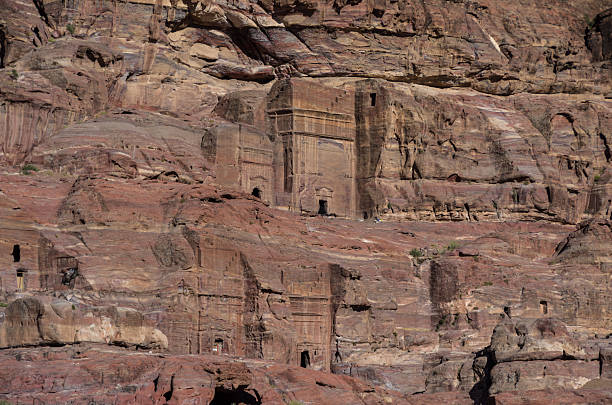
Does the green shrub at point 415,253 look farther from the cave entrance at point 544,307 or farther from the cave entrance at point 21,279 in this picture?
the cave entrance at point 21,279

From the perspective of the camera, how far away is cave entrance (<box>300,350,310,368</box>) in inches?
3056

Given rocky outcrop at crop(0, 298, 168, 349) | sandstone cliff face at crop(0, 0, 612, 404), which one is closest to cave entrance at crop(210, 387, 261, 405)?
sandstone cliff face at crop(0, 0, 612, 404)

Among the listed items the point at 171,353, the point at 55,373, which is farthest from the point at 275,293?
the point at 55,373

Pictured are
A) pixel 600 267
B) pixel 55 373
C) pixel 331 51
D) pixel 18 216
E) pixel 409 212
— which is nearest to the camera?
pixel 55 373

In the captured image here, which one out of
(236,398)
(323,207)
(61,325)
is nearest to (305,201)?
(323,207)

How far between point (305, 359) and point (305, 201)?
13.4 meters

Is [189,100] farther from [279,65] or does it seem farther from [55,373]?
[55,373]

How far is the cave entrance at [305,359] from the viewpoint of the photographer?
7762cm

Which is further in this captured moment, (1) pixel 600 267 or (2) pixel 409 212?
(2) pixel 409 212

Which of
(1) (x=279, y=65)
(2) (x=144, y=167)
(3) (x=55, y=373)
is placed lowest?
(3) (x=55, y=373)

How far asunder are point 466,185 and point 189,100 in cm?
1641

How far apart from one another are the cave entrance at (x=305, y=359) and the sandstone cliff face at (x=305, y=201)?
20 cm

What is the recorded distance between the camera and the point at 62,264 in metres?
71.4

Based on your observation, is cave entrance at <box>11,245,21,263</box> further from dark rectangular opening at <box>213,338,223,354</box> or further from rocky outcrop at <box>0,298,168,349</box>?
dark rectangular opening at <box>213,338,223,354</box>
